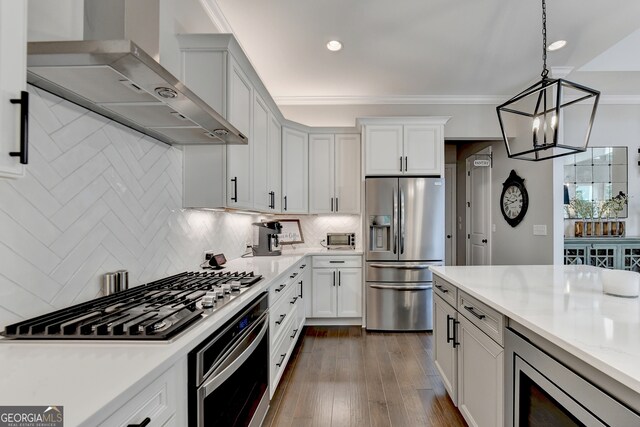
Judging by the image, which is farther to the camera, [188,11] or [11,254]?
[188,11]

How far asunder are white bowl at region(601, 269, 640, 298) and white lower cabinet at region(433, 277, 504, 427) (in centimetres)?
59

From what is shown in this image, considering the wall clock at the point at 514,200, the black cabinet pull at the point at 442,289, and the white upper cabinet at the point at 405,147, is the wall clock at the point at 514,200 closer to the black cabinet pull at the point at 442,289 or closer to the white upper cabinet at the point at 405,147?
the white upper cabinet at the point at 405,147

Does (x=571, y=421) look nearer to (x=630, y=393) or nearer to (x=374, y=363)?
(x=630, y=393)

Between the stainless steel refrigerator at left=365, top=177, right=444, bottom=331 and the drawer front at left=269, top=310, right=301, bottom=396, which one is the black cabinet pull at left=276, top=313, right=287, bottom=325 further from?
the stainless steel refrigerator at left=365, top=177, right=444, bottom=331

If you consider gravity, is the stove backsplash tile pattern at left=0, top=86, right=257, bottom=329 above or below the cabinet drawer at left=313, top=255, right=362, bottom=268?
above

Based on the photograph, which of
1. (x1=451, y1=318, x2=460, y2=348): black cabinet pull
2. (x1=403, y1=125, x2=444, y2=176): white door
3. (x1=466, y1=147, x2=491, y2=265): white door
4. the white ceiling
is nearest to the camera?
(x1=451, y1=318, x2=460, y2=348): black cabinet pull

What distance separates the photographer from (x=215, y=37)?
206cm

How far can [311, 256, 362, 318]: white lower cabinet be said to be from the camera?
379 centimetres

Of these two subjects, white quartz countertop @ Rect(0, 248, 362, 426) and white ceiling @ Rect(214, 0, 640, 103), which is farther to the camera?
white ceiling @ Rect(214, 0, 640, 103)

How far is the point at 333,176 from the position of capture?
4.03 m

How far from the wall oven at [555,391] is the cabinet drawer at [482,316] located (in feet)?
0.19

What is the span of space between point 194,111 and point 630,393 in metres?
1.81

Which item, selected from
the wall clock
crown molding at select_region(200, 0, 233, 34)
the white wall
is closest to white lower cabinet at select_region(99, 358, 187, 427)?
crown molding at select_region(200, 0, 233, 34)

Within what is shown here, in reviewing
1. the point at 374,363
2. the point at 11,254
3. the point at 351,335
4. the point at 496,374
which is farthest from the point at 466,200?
the point at 11,254
